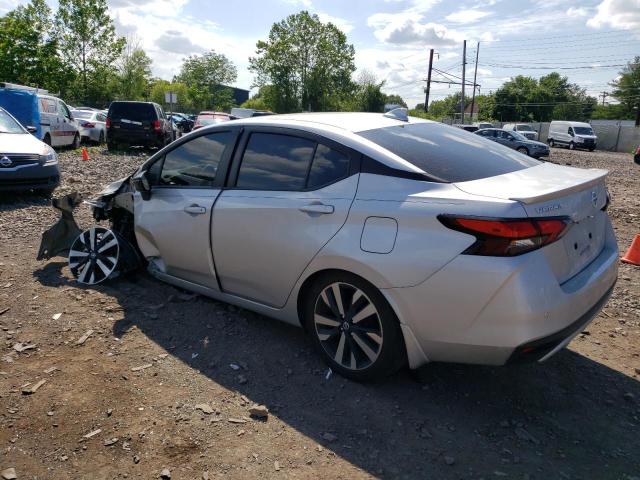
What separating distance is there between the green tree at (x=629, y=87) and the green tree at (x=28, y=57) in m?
68.7

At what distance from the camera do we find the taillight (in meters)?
2.57

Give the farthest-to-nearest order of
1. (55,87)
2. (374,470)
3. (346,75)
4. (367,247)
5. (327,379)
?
(346,75) < (55,87) < (327,379) < (367,247) < (374,470)

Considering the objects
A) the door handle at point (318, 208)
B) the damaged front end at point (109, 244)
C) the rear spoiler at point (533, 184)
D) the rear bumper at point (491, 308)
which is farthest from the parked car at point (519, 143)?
the rear bumper at point (491, 308)

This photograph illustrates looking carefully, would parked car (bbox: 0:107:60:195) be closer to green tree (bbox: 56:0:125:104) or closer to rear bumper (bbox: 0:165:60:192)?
rear bumper (bbox: 0:165:60:192)

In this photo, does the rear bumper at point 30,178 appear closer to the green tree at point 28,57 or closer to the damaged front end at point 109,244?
the damaged front end at point 109,244

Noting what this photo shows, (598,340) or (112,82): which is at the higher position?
(112,82)

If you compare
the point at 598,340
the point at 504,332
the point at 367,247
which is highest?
the point at 367,247

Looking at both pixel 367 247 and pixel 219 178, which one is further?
pixel 219 178

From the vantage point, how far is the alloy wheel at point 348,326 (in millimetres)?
3074

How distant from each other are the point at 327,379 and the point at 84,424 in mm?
1429

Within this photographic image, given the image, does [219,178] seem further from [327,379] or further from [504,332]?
[504,332]

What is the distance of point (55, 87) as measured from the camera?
39.3 meters

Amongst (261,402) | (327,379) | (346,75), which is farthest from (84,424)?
(346,75)

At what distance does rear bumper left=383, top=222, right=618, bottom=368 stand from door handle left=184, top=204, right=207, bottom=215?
5.51 feet
